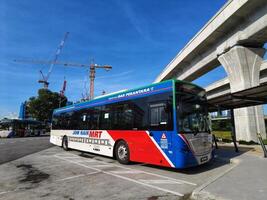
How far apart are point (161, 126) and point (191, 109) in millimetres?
1309

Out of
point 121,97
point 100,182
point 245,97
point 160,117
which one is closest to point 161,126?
point 160,117

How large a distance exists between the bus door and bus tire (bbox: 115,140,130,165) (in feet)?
4.87

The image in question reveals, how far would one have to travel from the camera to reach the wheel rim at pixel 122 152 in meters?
9.91

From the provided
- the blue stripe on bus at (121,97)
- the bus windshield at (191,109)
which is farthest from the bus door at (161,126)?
the blue stripe on bus at (121,97)

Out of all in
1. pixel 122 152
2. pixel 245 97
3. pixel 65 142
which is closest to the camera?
pixel 122 152

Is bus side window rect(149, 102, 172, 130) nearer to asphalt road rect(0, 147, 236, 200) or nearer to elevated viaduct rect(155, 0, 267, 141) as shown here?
asphalt road rect(0, 147, 236, 200)

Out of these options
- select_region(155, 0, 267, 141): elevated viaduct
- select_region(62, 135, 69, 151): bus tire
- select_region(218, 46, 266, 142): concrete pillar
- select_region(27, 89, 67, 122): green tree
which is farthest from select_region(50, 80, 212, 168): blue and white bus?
select_region(27, 89, 67, 122): green tree

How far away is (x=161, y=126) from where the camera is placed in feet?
27.2

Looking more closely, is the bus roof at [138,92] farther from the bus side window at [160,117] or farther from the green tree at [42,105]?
the green tree at [42,105]

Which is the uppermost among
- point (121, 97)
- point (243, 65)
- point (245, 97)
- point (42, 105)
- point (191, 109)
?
point (42, 105)

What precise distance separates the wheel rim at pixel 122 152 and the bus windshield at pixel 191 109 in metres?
3.11

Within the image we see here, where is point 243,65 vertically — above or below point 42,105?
below

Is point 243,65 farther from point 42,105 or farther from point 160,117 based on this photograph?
point 42,105

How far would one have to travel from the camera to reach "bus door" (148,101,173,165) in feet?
26.1
